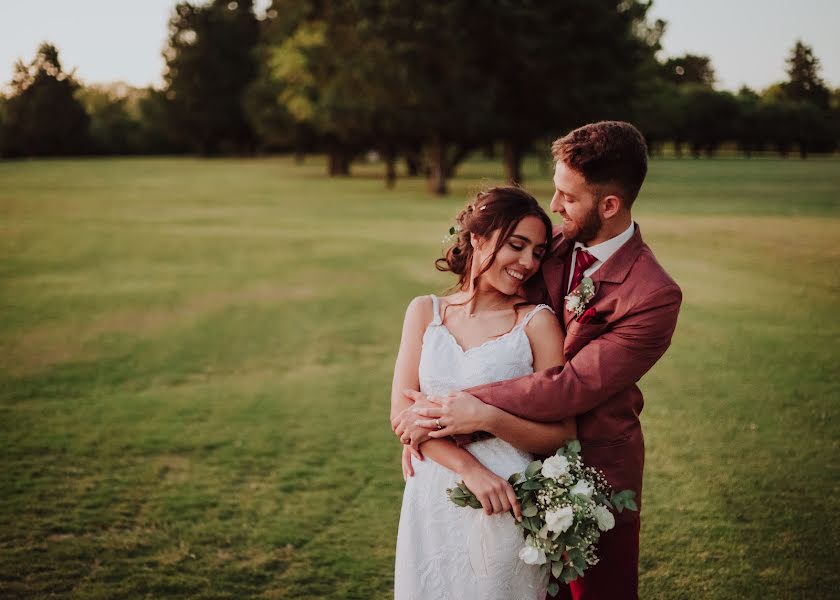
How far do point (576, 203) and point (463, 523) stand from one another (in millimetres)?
1265

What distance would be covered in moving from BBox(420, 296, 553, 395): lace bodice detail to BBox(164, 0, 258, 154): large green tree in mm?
76888

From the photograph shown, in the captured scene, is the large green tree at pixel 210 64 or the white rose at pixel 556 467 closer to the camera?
the white rose at pixel 556 467

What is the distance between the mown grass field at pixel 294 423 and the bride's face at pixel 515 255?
0.59 m

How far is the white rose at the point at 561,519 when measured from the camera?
238cm

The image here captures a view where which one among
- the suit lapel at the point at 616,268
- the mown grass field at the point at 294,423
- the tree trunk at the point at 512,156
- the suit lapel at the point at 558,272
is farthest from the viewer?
the tree trunk at the point at 512,156

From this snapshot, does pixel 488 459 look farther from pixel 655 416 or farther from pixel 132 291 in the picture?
pixel 132 291

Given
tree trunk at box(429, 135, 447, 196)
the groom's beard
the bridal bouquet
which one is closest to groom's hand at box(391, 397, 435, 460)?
the bridal bouquet

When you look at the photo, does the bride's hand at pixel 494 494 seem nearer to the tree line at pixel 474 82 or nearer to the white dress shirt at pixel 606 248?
the white dress shirt at pixel 606 248

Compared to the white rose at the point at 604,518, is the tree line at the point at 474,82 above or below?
above

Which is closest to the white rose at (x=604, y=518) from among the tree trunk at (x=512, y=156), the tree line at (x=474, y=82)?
the tree line at (x=474, y=82)

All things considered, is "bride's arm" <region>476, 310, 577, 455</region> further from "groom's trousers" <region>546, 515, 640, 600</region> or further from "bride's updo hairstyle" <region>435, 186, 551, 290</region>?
"groom's trousers" <region>546, 515, 640, 600</region>

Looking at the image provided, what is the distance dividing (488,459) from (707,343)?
25.3ft

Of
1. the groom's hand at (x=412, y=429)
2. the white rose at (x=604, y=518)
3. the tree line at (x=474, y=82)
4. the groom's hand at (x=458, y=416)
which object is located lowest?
the white rose at (x=604, y=518)

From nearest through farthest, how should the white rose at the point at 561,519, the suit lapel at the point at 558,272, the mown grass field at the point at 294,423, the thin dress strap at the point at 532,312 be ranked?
the white rose at the point at 561,519
the thin dress strap at the point at 532,312
the suit lapel at the point at 558,272
the mown grass field at the point at 294,423
